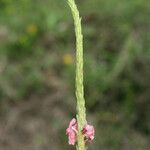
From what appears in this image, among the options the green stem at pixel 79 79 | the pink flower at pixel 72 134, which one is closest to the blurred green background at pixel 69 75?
the pink flower at pixel 72 134

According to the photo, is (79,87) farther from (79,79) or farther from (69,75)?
(69,75)

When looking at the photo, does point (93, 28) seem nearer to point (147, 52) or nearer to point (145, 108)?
point (147, 52)

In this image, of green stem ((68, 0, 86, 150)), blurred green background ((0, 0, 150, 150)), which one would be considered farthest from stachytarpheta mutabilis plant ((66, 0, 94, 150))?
blurred green background ((0, 0, 150, 150))

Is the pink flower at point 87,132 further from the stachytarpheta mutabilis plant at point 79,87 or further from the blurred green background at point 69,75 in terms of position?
the blurred green background at point 69,75

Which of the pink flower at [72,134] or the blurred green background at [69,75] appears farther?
the blurred green background at [69,75]

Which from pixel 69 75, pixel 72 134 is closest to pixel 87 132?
pixel 72 134

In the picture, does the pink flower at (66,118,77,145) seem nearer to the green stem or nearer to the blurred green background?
the green stem

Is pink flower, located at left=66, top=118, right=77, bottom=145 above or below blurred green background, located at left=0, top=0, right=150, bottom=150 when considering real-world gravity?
below

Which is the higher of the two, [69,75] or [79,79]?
[69,75]
